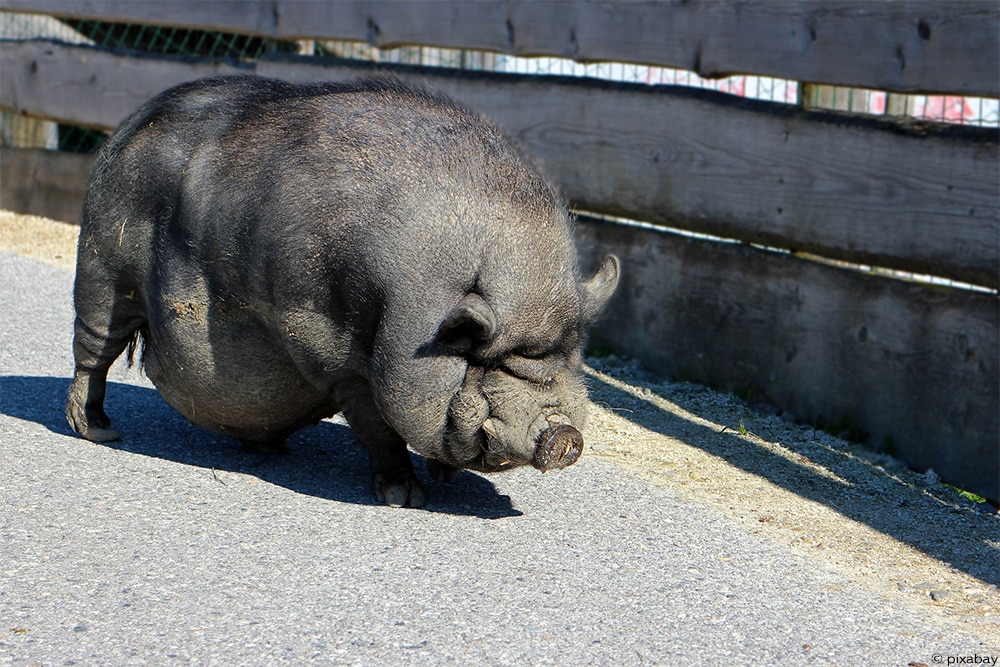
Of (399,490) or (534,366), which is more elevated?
(534,366)

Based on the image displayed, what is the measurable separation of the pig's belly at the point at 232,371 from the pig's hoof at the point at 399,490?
0.36 metres

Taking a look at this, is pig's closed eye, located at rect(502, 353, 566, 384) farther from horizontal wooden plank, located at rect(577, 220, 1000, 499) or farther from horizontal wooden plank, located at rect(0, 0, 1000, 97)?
horizontal wooden plank, located at rect(0, 0, 1000, 97)

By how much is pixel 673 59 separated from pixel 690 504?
278 centimetres

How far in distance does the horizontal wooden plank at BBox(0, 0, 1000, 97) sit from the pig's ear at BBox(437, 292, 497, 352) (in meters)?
2.51

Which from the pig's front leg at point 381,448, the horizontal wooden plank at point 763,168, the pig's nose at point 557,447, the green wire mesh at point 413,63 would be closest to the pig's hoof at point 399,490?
the pig's front leg at point 381,448

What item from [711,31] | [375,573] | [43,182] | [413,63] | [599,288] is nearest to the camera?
[375,573]

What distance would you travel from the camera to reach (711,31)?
19.9ft

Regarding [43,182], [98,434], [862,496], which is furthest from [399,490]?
[43,182]

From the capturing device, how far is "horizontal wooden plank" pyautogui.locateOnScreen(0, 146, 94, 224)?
952 centimetres

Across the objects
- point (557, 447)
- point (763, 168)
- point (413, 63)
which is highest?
point (413, 63)

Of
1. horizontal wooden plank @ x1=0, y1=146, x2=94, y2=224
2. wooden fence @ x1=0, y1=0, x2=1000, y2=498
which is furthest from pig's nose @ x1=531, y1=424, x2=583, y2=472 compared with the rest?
horizontal wooden plank @ x1=0, y1=146, x2=94, y2=224

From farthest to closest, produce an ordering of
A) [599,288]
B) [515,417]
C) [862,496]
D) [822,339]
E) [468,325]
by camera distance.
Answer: [822,339], [862,496], [599,288], [515,417], [468,325]

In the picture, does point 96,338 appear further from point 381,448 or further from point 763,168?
point 763,168

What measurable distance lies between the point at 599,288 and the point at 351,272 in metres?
0.84
